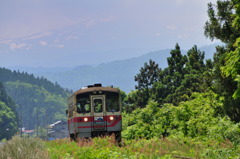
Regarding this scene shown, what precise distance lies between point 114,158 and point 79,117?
396 inches

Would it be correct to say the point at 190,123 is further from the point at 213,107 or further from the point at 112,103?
the point at 112,103

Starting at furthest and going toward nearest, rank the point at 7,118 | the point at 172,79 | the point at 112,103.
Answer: the point at 7,118 → the point at 172,79 → the point at 112,103

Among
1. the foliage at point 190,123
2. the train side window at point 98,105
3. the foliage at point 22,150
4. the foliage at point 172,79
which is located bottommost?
the foliage at point 22,150

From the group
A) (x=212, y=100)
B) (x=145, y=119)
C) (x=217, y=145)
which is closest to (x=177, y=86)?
(x=145, y=119)

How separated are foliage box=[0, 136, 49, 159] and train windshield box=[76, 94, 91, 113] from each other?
4.45 meters

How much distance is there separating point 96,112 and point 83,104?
821mm

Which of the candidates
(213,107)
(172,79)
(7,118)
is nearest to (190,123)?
(213,107)

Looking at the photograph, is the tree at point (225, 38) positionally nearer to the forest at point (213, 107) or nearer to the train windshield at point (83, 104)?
the forest at point (213, 107)

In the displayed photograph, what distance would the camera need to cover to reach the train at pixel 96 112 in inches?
843

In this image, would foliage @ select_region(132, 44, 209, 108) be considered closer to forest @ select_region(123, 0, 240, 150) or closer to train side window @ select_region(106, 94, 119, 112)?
forest @ select_region(123, 0, 240, 150)

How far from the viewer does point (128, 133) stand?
2544cm

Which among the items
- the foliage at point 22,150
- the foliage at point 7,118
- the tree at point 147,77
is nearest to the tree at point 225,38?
the foliage at point 22,150

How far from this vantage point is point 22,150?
12.3 metres

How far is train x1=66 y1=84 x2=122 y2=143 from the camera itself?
2142cm
